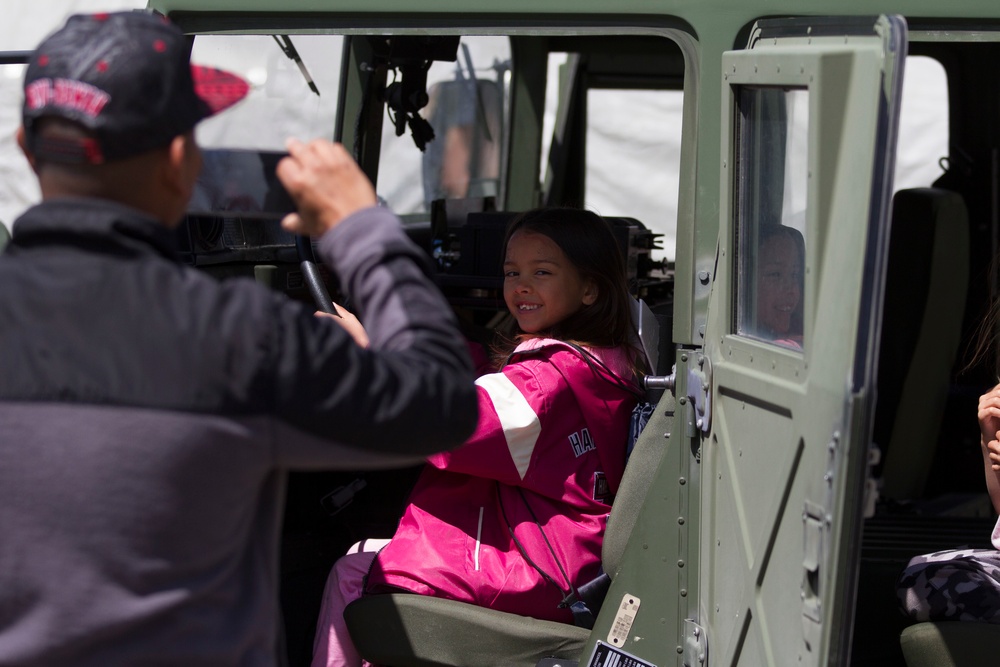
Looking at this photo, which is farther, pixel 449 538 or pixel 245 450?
pixel 449 538

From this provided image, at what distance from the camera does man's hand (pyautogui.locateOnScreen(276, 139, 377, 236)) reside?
132 centimetres

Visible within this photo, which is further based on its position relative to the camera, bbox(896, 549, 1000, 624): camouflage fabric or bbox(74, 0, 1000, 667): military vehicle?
bbox(896, 549, 1000, 624): camouflage fabric

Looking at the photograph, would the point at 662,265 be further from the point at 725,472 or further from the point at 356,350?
the point at 356,350

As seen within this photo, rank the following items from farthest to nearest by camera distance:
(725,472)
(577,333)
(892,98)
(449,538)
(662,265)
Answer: (662,265) < (577,333) < (449,538) < (725,472) < (892,98)

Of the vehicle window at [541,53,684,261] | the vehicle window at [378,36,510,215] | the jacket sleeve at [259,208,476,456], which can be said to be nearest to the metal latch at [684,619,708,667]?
the jacket sleeve at [259,208,476,456]

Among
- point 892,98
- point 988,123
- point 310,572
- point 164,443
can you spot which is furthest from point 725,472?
point 988,123

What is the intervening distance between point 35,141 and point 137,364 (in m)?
0.30

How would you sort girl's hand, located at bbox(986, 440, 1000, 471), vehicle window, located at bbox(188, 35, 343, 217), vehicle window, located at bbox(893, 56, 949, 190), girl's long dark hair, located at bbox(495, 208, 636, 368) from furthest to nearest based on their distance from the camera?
vehicle window, located at bbox(893, 56, 949, 190)
girl's long dark hair, located at bbox(495, 208, 636, 368)
girl's hand, located at bbox(986, 440, 1000, 471)
vehicle window, located at bbox(188, 35, 343, 217)

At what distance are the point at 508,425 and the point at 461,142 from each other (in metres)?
2.76

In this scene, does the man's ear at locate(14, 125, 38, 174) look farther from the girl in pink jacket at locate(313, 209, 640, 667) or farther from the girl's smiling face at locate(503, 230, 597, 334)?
the girl's smiling face at locate(503, 230, 597, 334)

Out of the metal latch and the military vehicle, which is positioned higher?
the military vehicle

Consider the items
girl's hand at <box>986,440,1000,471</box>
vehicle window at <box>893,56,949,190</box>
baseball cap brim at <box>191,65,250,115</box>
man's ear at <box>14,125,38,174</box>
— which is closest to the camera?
man's ear at <box>14,125,38,174</box>

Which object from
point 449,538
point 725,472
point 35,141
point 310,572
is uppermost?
point 35,141

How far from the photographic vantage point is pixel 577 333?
2725 mm
